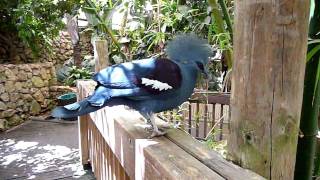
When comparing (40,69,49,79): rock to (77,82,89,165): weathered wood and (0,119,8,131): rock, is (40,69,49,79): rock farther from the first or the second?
(77,82,89,165): weathered wood

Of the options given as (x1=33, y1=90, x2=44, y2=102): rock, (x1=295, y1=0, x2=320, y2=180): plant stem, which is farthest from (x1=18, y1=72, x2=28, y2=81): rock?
(x1=295, y1=0, x2=320, y2=180): plant stem

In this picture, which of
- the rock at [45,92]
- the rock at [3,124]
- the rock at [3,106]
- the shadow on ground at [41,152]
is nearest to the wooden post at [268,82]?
the shadow on ground at [41,152]

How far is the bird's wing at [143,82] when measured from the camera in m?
1.01

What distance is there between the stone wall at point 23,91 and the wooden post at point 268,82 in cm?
524

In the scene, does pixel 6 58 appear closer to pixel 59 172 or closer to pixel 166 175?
pixel 59 172

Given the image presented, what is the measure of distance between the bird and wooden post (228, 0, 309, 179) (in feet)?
0.96

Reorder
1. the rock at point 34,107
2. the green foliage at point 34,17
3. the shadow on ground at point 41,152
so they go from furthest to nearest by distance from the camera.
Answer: the rock at point 34,107
the green foliage at point 34,17
the shadow on ground at point 41,152

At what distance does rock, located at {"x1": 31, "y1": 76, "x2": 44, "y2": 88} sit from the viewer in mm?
6229

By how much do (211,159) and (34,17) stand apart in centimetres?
538

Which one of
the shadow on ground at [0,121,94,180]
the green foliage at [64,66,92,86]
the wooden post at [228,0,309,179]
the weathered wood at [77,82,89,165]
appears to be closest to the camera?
the wooden post at [228,0,309,179]

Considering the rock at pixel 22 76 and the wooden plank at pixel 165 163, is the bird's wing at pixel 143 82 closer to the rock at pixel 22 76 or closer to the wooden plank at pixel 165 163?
the wooden plank at pixel 165 163

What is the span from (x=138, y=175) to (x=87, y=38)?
24.8 feet

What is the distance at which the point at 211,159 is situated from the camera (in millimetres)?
825

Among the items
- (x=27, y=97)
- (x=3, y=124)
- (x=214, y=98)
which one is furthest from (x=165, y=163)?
(x=27, y=97)
